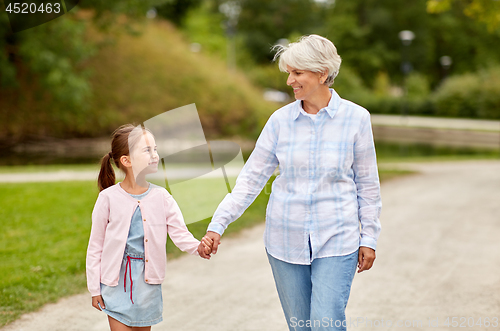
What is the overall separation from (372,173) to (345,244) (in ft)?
1.25

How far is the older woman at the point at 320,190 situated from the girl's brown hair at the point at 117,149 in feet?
1.99

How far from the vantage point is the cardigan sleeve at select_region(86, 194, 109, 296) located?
8.44 ft

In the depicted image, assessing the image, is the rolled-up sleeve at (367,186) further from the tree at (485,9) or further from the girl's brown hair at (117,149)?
the tree at (485,9)

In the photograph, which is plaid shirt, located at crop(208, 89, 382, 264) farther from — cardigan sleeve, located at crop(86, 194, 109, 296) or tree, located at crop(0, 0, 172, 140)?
tree, located at crop(0, 0, 172, 140)

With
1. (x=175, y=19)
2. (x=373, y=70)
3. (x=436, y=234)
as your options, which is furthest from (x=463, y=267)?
(x=373, y=70)

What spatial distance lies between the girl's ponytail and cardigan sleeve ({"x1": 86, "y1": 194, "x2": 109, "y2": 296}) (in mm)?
200

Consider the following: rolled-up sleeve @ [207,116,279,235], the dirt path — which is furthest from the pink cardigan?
the dirt path

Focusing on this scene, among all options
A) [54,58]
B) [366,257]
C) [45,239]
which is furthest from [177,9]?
[366,257]

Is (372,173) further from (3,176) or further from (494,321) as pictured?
(3,176)

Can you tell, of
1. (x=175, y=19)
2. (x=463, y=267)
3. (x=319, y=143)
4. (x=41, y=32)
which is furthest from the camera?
(x=175, y=19)

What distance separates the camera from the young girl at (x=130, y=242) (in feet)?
8.41

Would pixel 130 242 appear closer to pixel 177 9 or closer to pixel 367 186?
pixel 367 186

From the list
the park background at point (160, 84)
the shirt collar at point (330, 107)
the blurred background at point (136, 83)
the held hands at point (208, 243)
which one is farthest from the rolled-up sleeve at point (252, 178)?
the park background at point (160, 84)

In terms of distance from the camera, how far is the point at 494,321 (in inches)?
157
